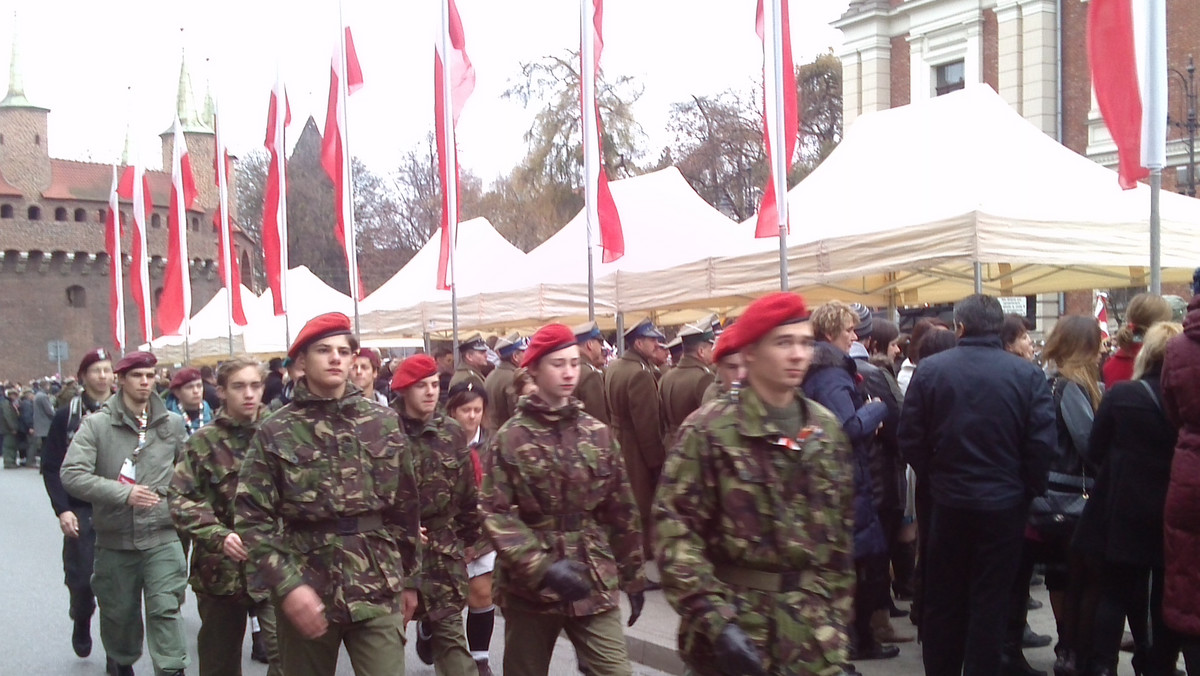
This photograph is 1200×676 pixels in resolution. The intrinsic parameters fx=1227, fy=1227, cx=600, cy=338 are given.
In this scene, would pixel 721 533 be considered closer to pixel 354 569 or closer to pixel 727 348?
pixel 727 348

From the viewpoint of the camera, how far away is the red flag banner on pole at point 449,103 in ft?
44.8

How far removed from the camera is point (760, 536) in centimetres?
361

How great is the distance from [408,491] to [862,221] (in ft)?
21.1

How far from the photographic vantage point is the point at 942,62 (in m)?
32.5

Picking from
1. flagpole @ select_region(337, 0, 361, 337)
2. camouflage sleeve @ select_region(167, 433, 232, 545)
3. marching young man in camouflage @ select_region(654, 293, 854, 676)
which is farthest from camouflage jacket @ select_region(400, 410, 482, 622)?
flagpole @ select_region(337, 0, 361, 337)

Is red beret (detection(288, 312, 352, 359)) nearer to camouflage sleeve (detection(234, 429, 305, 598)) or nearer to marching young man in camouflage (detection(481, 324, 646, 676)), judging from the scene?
camouflage sleeve (detection(234, 429, 305, 598))

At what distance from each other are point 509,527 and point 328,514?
0.70m

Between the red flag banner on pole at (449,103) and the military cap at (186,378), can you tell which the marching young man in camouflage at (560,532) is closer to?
the military cap at (186,378)

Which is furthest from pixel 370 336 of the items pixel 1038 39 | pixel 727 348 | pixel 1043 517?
pixel 1038 39

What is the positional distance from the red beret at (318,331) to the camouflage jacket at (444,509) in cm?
136

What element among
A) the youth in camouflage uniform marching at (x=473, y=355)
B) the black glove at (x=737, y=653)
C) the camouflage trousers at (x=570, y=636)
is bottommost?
the camouflage trousers at (x=570, y=636)

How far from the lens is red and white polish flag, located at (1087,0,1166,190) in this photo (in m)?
7.55

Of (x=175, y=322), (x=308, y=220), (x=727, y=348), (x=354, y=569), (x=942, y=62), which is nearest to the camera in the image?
(x=727, y=348)

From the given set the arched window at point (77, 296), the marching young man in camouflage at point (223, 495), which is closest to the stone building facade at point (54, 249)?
the arched window at point (77, 296)
